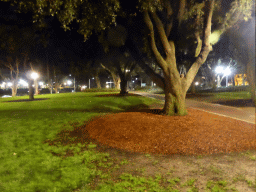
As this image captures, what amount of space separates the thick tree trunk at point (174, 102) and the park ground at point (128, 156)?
112cm

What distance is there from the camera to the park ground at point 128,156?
446 cm

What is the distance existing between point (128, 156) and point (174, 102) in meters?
4.85

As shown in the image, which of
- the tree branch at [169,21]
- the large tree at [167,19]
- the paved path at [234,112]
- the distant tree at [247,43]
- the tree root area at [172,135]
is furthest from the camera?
the distant tree at [247,43]

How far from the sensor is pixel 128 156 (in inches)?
237

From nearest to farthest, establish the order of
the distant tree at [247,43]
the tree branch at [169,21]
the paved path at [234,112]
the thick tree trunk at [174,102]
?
the thick tree trunk at [174,102]
the tree branch at [169,21]
the paved path at [234,112]
the distant tree at [247,43]

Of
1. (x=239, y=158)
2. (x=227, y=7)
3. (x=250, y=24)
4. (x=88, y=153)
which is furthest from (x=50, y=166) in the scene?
(x=250, y=24)

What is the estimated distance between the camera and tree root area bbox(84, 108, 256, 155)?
21.3ft

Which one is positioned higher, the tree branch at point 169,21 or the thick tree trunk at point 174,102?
the tree branch at point 169,21

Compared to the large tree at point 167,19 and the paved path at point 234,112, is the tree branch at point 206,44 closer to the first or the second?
the large tree at point 167,19

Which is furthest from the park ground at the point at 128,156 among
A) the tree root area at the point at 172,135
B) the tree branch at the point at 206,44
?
the tree branch at the point at 206,44

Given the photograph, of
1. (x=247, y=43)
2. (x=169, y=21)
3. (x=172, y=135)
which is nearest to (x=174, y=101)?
(x=172, y=135)

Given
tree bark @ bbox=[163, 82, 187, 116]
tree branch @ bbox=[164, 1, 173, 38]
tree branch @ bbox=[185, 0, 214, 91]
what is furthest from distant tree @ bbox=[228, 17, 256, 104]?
tree bark @ bbox=[163, 82, 187, 116]

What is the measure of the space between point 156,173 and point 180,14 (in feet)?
25.7

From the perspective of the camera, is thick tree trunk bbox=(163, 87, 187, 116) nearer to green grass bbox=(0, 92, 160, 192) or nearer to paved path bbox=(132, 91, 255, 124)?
paved path bbox=(132, 91, 255, 124)
